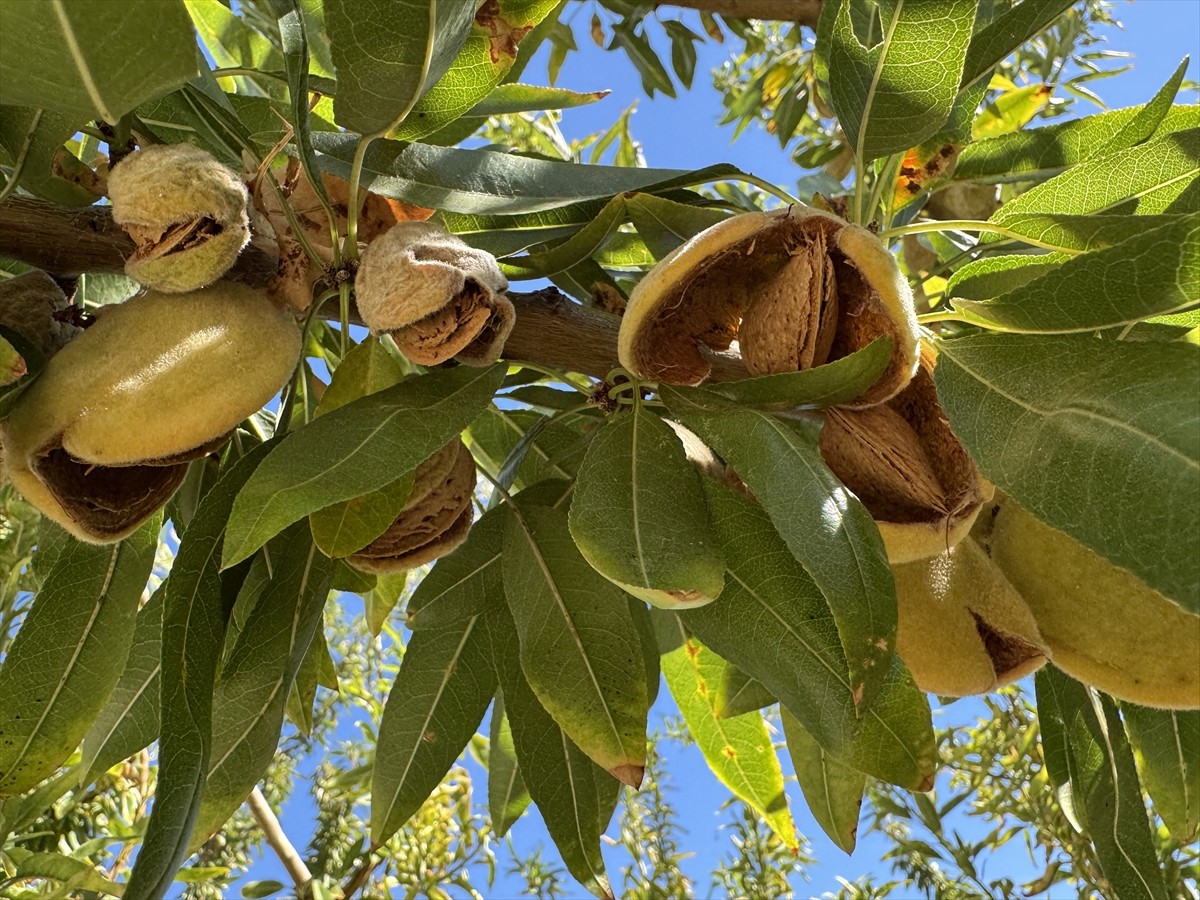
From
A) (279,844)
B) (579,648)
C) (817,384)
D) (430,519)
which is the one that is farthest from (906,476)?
(279,844)

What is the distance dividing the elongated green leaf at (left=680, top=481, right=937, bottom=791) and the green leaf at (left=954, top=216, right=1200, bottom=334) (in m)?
0.29

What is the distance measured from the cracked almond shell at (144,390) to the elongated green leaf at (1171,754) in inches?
41.5

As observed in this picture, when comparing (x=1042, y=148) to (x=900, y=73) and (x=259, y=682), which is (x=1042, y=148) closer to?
(x=900, y=73)

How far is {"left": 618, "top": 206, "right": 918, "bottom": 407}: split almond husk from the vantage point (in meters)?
0.91

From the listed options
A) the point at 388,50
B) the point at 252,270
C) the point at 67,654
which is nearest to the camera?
the point at 388,50

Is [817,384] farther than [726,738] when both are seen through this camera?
No

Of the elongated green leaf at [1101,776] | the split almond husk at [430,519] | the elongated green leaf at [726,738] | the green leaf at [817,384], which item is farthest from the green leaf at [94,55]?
the elongated green leaf at [1101,776]

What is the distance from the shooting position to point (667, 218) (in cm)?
113

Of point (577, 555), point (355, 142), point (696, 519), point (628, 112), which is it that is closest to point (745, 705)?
point (577, 555)

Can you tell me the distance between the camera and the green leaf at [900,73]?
1030 millimetres

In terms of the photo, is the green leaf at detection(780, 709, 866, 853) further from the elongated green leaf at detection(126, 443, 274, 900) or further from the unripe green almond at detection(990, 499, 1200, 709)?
the elongated green leaf at detection(126, 443, 274, 900)

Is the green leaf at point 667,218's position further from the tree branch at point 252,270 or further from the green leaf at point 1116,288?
the green leaf at point 1116,288

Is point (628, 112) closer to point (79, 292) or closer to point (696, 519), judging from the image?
point (79, 292)

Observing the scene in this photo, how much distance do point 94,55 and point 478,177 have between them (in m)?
0.38
